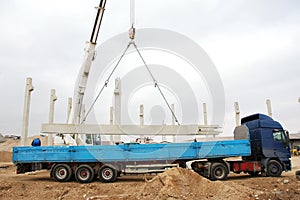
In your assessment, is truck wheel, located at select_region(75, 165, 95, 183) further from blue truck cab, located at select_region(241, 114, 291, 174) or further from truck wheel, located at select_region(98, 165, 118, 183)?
blue truck cab, located at select_region(241, 114, 291, 174)

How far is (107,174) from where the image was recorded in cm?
1185

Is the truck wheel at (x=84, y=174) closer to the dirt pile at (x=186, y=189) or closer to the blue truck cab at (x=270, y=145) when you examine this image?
the dirt pile at (x=186, y=189)

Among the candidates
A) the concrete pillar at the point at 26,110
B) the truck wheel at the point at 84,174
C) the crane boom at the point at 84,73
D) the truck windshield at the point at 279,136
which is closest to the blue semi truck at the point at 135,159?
the truck wheel at the point at 84,174

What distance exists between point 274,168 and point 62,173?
385 inches

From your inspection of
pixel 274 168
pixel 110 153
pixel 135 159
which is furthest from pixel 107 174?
pixel 274 168

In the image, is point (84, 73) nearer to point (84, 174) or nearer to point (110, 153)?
point (110, 153)

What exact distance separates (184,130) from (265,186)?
458 cm

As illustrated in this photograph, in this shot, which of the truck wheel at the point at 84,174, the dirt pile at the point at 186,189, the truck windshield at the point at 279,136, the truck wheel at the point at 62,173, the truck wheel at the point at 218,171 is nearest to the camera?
the dirt pile at the point at 186,189

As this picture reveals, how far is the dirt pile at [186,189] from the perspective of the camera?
7.95m

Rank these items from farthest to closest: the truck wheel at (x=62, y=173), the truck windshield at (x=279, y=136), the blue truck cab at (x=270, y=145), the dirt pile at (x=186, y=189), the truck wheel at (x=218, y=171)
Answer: the truck windshield at (x=279, y=136)
the blue truck cab at (x=270, y=145)
the truck wheel at (x=218, y=171)
the truck wheel at (x=62, y=173)
the dirt pile at (x=186, y=189)

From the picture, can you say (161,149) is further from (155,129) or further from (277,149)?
(277,149)

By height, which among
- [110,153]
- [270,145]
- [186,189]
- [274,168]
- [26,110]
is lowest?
[186,189]

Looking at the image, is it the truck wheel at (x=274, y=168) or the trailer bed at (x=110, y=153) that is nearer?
the trailer bed at (x=110, y=153)

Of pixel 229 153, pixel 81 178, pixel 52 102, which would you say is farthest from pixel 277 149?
pixel 52 102
